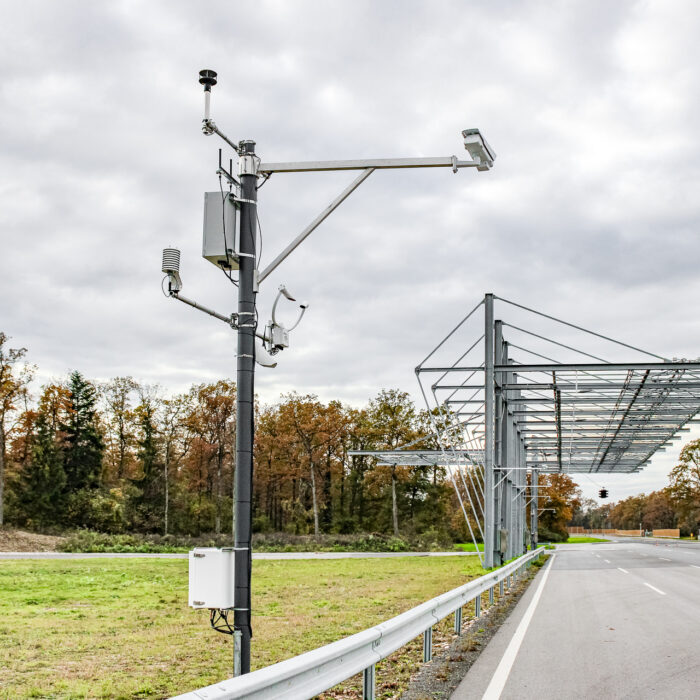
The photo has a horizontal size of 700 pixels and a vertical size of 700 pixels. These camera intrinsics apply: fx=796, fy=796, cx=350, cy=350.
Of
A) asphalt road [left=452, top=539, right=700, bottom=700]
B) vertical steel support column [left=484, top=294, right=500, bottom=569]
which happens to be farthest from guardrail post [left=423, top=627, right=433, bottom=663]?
vertical steel support column [left=484, top=294, right=500, bottom=569]

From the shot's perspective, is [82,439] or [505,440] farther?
[82,439]

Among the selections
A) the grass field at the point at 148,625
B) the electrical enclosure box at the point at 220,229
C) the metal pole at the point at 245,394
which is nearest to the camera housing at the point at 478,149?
the metal pole at the point at 245,394

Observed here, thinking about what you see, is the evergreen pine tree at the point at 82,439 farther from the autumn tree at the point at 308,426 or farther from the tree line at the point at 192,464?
the autumn tree at the point at 308,426

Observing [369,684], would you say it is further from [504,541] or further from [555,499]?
[555,499]

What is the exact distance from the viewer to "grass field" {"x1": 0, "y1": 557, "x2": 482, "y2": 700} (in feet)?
28.2

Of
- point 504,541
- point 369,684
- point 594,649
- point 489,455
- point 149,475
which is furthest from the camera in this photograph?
point 149,475

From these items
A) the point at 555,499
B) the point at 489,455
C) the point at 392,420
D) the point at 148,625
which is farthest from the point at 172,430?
the point at 148,625

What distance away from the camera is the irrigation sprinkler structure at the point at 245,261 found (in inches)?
257

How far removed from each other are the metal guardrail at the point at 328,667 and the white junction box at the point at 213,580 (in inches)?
37.8

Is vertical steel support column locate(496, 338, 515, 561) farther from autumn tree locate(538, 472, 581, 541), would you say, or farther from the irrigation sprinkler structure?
autumn tree locate(538, 472, 581, 541)

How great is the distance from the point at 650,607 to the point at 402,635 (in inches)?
372

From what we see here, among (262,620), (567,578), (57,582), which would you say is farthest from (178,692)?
(567,578)

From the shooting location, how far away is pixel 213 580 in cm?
630

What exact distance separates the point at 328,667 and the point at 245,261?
344 cm
